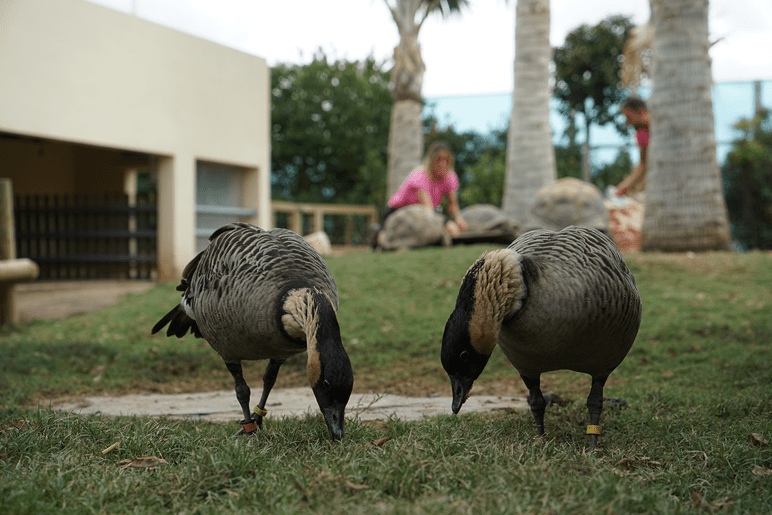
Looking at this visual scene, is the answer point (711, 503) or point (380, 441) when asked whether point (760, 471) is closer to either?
point (711, 503)

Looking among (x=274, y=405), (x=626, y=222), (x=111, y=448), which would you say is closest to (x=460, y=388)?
(x=111, y=448)

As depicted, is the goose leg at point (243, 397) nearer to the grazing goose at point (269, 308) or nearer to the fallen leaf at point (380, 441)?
the grazing goose at point (269, 308)

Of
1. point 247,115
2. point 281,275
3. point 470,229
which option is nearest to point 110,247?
point 247,115

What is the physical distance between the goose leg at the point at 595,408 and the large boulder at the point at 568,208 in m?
6.82

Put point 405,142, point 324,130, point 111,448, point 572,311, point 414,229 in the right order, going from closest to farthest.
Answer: point 572,311
point 111,448
point 414,229
point 405,142
point 324,130

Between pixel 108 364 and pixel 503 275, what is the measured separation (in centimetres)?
534

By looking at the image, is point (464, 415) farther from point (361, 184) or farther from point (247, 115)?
point (361, 184)

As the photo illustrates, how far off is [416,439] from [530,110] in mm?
9504

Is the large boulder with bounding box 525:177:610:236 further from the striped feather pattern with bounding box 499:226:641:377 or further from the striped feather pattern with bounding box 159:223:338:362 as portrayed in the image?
the striped feather pattern with bounding box 159:223:338:362

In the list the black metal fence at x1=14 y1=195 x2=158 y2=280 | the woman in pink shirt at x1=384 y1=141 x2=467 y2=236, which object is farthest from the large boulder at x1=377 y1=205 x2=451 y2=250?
the black metal fence at x1=14 y1=195 x2=158 y2=280

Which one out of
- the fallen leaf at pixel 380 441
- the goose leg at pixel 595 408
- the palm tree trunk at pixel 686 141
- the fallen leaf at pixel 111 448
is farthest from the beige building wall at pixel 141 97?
the goose leg at pixel 595 408

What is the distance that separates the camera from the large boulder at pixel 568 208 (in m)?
10.4

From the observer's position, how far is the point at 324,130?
28.7 m

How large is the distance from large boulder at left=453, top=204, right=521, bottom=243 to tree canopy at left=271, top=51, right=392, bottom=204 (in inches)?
609
